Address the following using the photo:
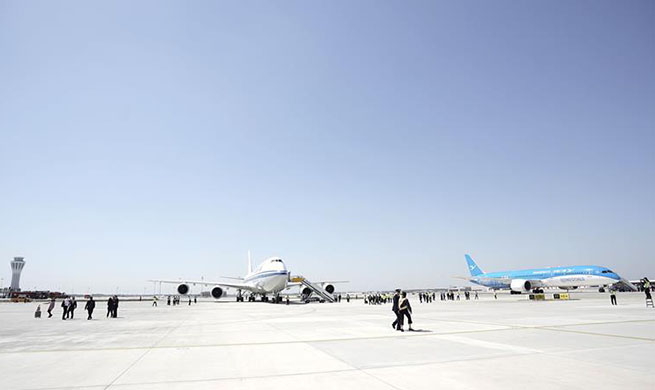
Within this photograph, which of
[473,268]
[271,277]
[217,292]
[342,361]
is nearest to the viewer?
[342,361]

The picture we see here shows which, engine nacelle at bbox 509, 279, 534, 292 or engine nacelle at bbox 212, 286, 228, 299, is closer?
engine nacelle at bbox 212, 286, 228, 299

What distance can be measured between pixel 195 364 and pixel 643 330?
15147 mm

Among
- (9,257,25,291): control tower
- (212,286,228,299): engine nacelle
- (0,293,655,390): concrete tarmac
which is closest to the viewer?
(0,293,655,390): concrete tarmac

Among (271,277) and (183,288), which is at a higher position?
(271,277)

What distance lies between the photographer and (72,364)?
28.4ft

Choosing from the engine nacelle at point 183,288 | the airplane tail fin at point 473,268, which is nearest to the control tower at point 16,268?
the engine nacelle at point 183,288

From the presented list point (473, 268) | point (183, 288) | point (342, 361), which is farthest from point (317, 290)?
point (473, 268)

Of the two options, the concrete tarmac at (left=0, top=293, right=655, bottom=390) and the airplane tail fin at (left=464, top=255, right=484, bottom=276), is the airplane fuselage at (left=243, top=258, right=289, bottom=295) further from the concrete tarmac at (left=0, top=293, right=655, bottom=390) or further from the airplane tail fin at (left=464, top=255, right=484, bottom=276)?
the airplane tail fin at (left=464, top=255, right=484, bottom=276)

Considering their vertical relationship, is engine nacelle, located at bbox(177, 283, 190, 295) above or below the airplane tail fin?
below

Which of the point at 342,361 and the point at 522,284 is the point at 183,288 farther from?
the point at 522,284

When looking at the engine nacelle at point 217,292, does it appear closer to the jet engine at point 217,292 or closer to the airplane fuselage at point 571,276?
the jet engine at point 217,292

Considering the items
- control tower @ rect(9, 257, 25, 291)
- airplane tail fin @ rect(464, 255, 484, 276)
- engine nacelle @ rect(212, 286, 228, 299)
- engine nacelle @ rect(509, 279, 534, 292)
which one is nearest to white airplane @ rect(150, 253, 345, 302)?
engine nacelle @ rect(212, 286, 228, 299)

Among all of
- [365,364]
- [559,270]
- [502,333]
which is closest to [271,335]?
[365,364]

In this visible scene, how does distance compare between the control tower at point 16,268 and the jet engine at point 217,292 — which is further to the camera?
the control tower at point 16,268
